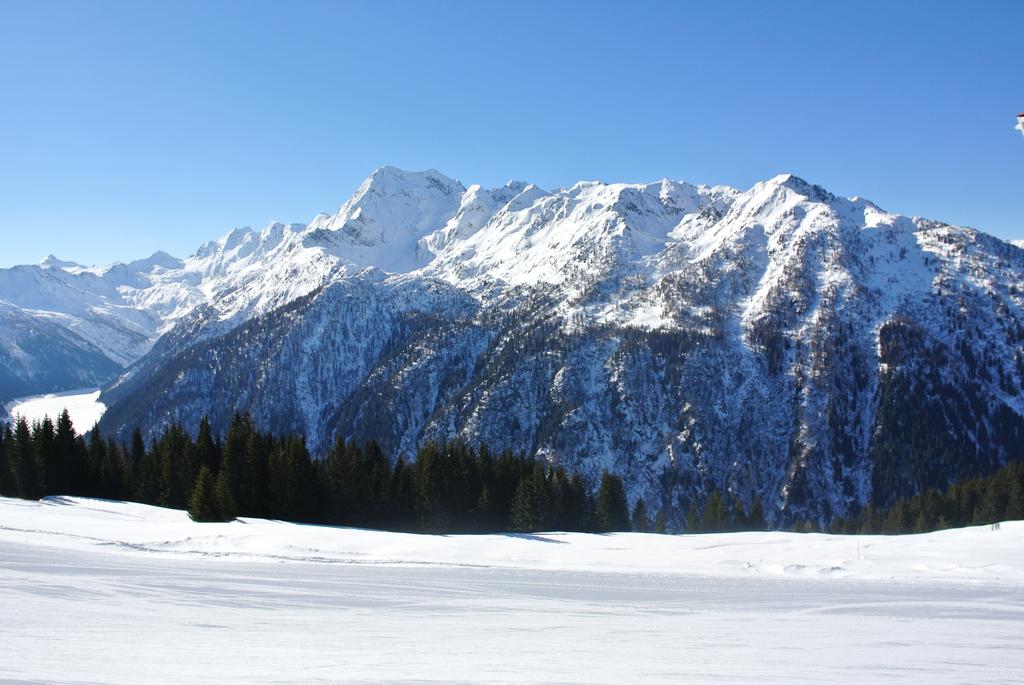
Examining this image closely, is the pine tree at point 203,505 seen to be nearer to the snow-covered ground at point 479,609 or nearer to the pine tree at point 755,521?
the snow-covered ground at point 479,609

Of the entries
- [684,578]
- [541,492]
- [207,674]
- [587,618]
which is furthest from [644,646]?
[541,492]

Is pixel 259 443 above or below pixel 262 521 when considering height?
above

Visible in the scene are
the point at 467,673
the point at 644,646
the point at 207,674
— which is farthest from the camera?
the point at 644,646

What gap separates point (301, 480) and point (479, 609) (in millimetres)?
41779

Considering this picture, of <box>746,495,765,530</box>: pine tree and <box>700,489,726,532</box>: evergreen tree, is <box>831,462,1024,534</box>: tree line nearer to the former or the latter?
<box>746,495,765,530</box>: pine tree

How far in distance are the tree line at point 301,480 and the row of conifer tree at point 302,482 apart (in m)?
0.10

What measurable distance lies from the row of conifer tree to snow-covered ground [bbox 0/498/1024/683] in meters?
17.4

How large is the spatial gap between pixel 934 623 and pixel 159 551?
30722 millimetres

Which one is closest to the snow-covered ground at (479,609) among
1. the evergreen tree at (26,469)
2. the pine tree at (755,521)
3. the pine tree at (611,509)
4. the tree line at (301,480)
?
the tree line at (301,480)

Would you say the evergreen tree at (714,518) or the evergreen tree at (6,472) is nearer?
the evergreen tree at (6,472)

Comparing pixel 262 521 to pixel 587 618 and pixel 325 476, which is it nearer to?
pixel 325 476

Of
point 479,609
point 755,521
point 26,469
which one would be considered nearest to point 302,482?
point 26,469

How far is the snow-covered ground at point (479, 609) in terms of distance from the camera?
14367mm

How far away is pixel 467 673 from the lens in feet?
45.7
